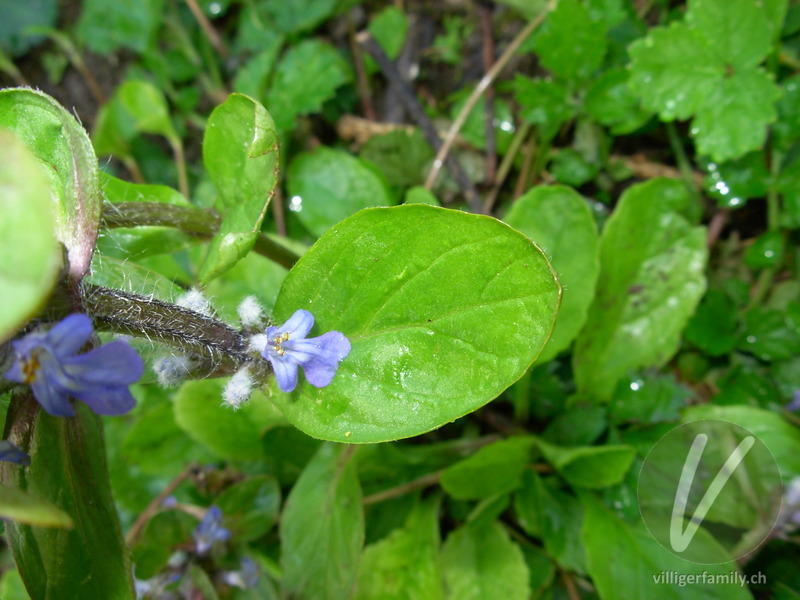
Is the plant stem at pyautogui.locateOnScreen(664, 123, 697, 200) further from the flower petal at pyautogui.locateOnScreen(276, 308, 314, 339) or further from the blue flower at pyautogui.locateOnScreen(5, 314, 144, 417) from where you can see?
the blue flower at pyautogui.locateOnScreen(5, 314, 144, 417)

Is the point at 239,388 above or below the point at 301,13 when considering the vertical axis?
below

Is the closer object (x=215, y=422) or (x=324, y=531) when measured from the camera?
(x=324, y=531)

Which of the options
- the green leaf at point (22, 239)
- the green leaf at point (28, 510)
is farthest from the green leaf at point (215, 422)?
the green leaf at point (22, 239)

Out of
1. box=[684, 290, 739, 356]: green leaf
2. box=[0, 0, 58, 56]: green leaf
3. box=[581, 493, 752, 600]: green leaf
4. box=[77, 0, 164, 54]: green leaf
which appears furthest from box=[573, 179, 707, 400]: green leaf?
box=[0, 0, 58, 56]: green leaf

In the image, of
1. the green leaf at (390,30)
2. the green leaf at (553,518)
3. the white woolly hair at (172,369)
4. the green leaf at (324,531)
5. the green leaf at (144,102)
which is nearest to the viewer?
the white woolly hair at (172,369)

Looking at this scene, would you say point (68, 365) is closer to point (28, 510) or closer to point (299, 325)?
point (28, 510)

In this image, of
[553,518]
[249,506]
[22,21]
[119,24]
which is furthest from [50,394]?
[22,21]

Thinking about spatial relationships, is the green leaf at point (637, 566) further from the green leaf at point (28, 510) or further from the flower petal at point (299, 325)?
the green leaf at point (28, 510)
